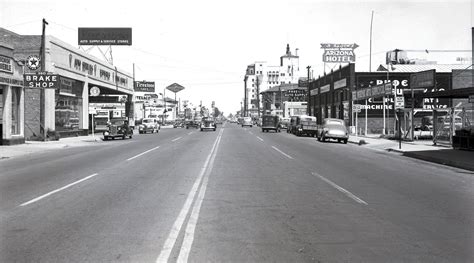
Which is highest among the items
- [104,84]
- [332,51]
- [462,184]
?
[332,51]

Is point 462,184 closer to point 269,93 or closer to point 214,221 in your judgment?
point 214,221

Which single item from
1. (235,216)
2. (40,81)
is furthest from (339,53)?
(235,216)

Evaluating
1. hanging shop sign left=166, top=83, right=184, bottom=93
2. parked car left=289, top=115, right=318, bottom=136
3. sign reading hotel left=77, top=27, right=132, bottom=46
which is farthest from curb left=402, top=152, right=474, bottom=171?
hanging shop sign left=166, top=83, right=184, bottom=93

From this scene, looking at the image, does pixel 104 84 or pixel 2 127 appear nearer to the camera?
pixel 2 127

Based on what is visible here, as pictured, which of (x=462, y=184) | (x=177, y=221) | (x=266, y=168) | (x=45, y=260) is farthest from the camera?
(x=266, y=168)

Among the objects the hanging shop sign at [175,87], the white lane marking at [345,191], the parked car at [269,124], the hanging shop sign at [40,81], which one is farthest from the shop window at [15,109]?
the hanging shop sign at [175,87]

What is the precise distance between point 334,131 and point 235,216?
1110 inches

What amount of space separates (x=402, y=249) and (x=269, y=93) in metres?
149

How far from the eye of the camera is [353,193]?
1066 centimetres

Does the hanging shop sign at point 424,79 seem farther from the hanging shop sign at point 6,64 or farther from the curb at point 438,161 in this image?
the hanging shop sign at point 6,64

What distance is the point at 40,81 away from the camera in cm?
2922

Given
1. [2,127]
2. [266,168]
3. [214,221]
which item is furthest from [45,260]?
[2,127]

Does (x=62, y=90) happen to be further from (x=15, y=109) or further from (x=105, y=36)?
(x=105, y=36)

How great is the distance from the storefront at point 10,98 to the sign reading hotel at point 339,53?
125ft
